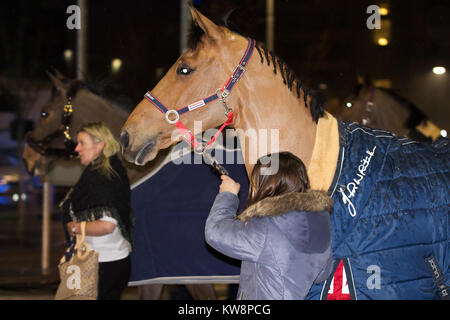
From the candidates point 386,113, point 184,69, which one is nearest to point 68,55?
point 386,113

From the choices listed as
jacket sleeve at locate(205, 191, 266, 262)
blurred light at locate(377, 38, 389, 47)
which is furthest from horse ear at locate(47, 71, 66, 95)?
blurred light at locate(377, 38, 389, 47)

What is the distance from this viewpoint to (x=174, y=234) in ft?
11.5

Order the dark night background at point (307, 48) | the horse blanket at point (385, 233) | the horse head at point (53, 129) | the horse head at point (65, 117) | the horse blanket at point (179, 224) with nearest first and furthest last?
the horse blanket at point (385, 233) < the horse blanket at point (179, 224) < the horse head at point (65, 117) < the horse head at point (53, 129) < the dark night background at point (307, 48)

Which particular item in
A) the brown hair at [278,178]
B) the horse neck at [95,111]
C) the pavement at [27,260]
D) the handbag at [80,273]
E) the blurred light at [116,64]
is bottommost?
the pavement at [27,260]

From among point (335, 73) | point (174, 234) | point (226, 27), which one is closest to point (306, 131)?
point (226, 27)

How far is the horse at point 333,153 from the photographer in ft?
7.27

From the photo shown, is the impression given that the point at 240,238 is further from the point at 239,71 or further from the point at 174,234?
the point at 174,234

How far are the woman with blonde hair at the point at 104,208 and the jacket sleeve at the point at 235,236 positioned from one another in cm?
129

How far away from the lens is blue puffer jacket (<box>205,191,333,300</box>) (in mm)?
1835

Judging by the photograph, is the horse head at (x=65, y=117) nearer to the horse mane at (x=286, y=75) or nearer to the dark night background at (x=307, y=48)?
the dark night background at (x=307, y=48)

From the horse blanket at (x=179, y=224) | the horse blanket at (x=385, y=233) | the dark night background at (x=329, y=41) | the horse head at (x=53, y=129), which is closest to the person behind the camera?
the horse blanket at (x=385, y=233)

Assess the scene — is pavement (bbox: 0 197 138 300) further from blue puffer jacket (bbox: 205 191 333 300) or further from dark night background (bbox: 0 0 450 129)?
blue puffer jacket (bbox: 205 191 333 300)

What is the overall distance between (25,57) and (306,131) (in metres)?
9.55

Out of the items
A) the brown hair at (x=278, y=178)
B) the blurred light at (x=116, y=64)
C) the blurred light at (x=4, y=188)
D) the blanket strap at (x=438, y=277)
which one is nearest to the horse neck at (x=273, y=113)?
the brown hair at (x=278, y=178)
